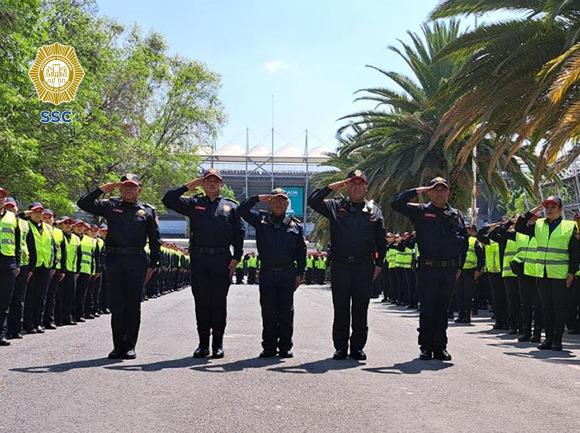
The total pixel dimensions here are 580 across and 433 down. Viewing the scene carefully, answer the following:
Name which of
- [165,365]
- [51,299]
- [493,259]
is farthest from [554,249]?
[51,299]

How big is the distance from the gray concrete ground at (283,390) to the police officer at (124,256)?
373 mm

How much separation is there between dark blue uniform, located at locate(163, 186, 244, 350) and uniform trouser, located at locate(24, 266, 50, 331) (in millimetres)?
4519

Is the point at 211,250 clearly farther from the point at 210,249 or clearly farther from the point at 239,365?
the point at 239,365

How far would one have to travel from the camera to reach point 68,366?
816 centimetres

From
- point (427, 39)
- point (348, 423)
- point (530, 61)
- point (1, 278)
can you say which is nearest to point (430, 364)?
point (348, 423)

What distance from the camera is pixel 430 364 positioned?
28.8 ft

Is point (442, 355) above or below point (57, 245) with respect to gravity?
below

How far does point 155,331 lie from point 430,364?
5.18 metres

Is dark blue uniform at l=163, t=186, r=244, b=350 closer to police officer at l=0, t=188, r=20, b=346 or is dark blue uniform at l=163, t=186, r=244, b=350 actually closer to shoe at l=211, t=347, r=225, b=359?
shoe at l=211, t=347, r=225, b=359

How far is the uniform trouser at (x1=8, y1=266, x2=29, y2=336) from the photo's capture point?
11633 millimetres

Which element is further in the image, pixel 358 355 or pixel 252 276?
pixel 252 276

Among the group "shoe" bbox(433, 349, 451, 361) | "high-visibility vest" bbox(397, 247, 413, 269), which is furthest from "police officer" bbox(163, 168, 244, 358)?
"high-visibility vest" bbox(397, 247, 413, 269)

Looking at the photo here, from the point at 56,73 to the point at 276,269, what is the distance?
18.3m

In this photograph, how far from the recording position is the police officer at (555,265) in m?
11.0
